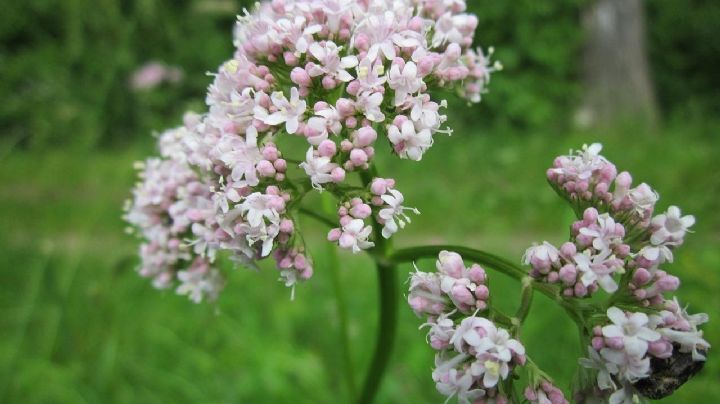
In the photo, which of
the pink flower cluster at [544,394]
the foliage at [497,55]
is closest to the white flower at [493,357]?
the pink flower cluster at [544,394]

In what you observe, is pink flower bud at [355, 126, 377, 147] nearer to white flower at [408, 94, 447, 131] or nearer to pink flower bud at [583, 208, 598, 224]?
white flower at [408, 94, 447, 131]

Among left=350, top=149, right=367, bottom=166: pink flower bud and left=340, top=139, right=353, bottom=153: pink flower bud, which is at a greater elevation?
left=340, top=139, right=353, bottom=153: pink flower bud

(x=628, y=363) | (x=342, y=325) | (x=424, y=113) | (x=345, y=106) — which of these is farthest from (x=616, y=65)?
(x=628, y=363)

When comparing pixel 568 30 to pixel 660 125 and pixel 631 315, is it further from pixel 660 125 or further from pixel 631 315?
pixel 631 315

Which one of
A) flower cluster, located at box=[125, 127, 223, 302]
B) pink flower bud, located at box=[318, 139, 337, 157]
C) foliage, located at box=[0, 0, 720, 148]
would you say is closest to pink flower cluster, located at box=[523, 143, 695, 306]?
pink flower bud, located at box=[318, 139, 337, 157]

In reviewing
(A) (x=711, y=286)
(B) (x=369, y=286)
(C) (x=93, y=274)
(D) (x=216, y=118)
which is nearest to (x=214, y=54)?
(C) (x=93, y=274)

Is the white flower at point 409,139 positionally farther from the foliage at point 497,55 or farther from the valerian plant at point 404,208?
the foliage at point 497,55
